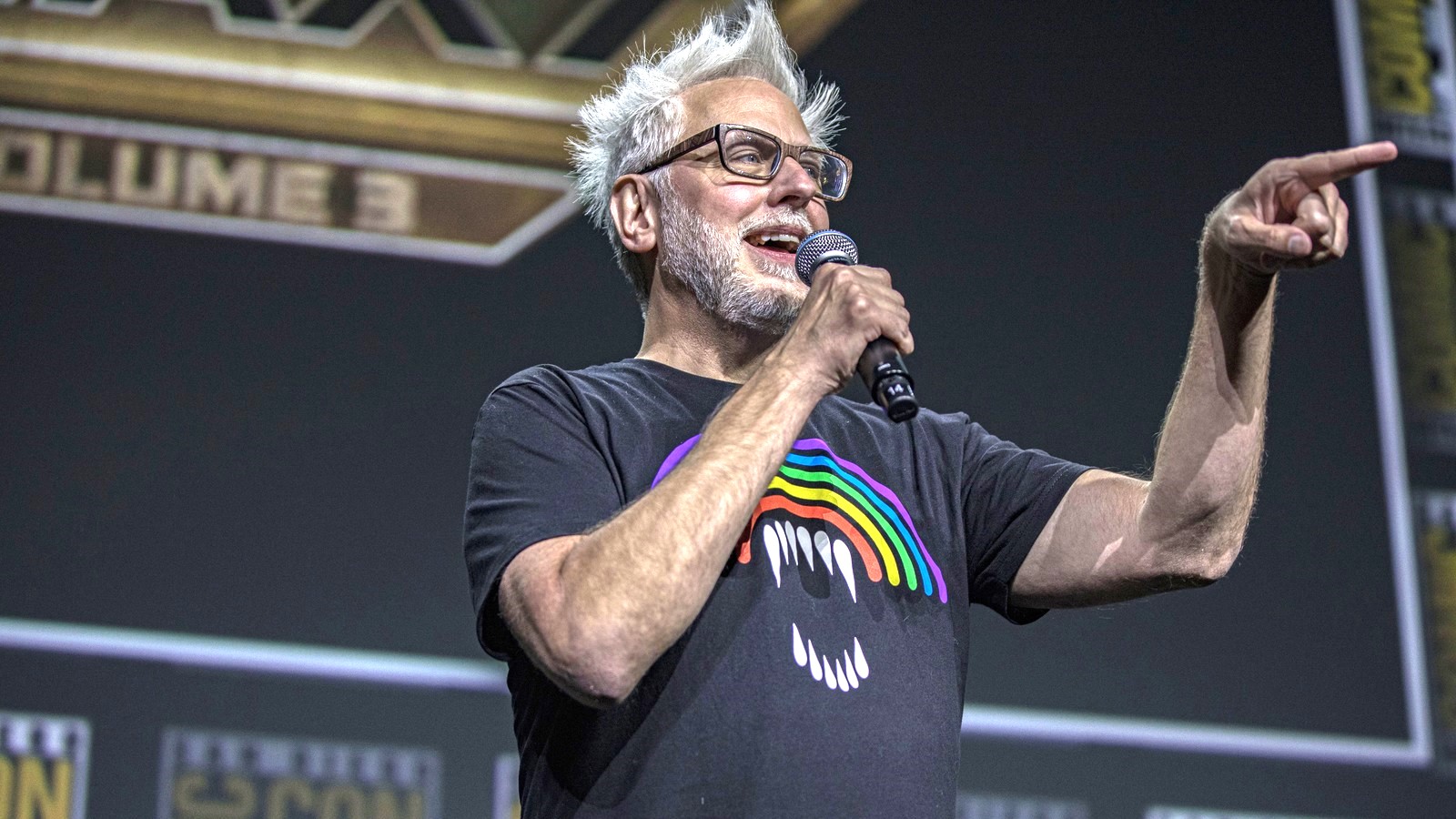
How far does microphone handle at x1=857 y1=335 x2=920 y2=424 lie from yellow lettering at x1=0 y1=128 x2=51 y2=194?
71.0 inches

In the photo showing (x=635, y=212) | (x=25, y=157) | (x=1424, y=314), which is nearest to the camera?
(x=635, y=212)

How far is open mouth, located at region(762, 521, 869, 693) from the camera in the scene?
1.32 m

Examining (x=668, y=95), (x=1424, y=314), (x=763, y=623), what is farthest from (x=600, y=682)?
(x=1424, y=314)

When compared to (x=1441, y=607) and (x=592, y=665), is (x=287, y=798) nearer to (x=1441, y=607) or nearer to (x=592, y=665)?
(x=592, y=665)

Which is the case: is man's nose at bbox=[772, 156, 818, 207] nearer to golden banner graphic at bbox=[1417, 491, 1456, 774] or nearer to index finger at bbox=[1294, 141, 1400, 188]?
index finger at bbox=[1294, 141, 1400, 188]

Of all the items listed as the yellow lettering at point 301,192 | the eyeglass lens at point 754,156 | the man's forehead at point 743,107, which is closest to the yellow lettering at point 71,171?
the yellow lettering at point 301,192

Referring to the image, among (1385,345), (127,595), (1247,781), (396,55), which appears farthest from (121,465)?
(1385,345)

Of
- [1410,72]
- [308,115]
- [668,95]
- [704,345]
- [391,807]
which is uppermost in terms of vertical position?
[1410,72]

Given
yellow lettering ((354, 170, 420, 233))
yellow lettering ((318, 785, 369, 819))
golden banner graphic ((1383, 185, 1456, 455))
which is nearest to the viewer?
yellow lettering ((318, 785, 369, 819))

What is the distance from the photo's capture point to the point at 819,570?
54.4 inches

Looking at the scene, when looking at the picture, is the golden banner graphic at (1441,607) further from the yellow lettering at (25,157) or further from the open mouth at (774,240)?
the yellow lettering at (25,157)

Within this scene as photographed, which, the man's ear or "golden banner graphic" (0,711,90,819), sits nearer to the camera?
the man's ear

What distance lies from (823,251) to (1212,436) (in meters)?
0.43

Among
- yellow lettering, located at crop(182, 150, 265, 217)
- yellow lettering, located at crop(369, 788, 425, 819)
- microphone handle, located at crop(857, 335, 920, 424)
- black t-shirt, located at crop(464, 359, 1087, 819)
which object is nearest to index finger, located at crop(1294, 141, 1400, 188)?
microphone handle, located at crop(857, 335, 920, 424)
